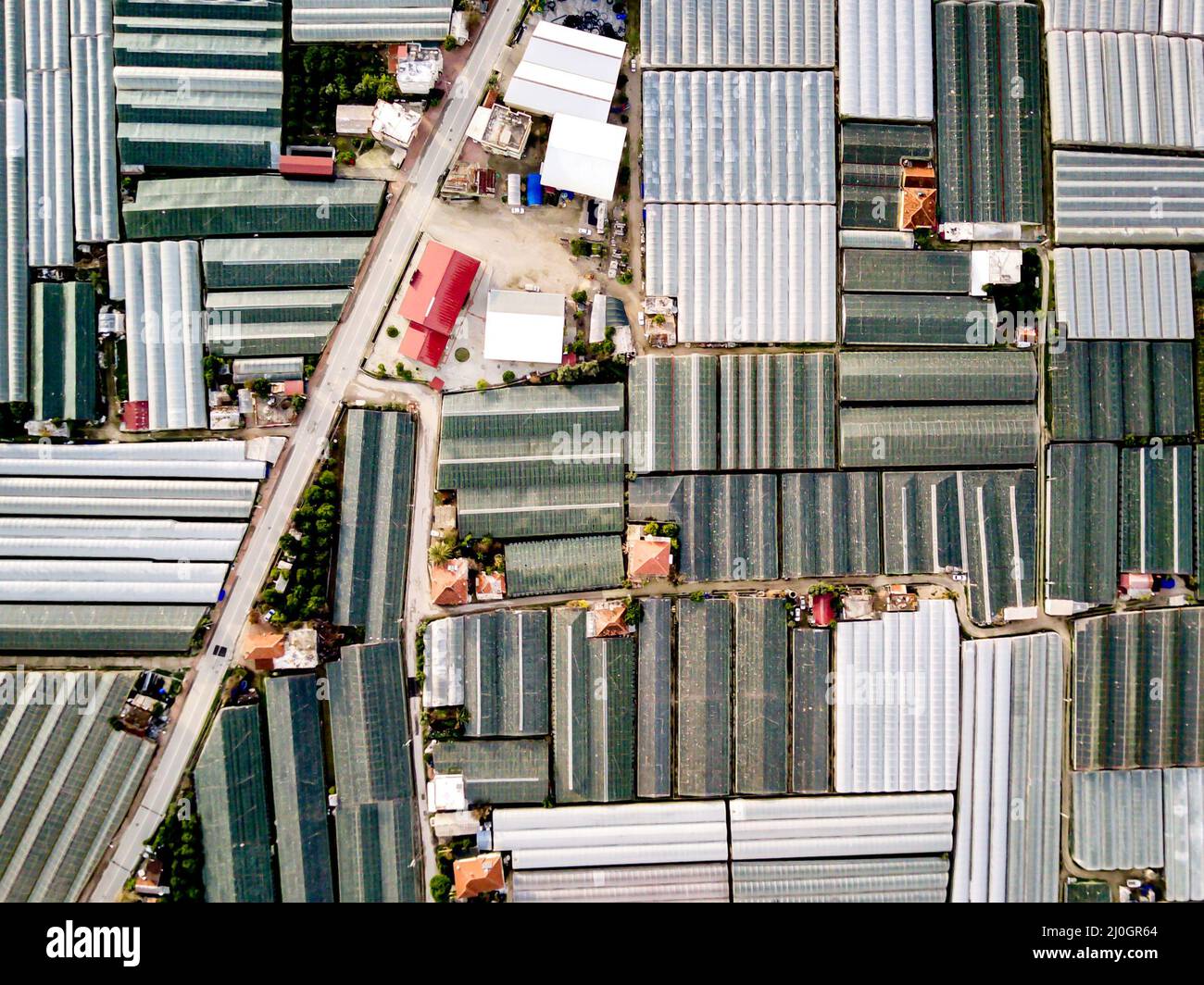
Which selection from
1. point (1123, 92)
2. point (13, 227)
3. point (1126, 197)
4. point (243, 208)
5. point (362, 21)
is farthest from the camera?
point (1123, 92)

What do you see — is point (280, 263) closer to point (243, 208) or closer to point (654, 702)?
point (243, 208)

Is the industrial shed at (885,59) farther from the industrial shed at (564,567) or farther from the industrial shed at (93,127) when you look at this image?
→ the industrial shed at (93,127)

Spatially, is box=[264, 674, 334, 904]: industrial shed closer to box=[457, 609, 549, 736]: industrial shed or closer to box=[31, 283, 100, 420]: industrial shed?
box=[457, 609, 549, 736]: industrial shed

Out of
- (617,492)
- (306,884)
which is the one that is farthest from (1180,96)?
(306,884)

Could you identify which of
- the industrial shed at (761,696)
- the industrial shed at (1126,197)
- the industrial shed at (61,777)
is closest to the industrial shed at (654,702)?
the industrial shed at (761,696)

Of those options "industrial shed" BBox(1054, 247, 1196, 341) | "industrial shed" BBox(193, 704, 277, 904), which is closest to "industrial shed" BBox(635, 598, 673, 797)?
"industrial shed" BBox(193, 704, 277, 904)

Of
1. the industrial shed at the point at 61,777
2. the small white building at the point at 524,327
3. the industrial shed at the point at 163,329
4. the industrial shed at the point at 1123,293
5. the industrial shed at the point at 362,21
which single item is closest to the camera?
the industrial shed at the point at 61,777

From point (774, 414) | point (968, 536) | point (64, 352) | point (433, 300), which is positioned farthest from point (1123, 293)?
point (64, 352)

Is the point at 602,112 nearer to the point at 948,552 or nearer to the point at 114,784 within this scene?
the point at 948,552
